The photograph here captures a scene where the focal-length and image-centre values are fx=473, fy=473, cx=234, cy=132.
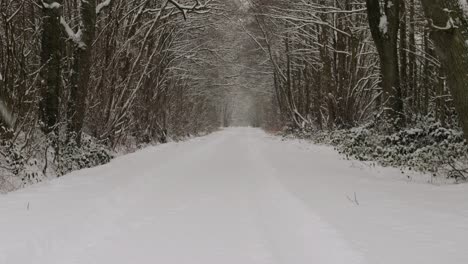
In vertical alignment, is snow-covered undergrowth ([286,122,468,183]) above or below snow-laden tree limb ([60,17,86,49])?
below

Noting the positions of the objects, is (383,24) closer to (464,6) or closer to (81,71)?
(464,6)

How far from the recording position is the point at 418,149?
11.2 meters

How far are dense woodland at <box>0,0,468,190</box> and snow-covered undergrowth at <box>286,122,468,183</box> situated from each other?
0.05 meters

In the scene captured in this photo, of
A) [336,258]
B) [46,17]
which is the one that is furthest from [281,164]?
[336,258]

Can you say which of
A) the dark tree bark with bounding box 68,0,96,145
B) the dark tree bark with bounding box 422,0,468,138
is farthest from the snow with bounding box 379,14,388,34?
the dark tree bark with bounding box 68,0,96,145

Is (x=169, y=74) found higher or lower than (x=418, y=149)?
higher

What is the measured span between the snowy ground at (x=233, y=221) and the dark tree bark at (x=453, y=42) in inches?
60.9

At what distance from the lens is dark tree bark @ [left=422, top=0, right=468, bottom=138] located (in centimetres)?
→ 705

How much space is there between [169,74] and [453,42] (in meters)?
21.5

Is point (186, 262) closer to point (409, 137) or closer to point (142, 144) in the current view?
point (409, 137)

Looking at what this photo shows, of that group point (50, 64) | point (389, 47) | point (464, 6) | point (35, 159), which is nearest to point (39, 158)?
point (35, 159)

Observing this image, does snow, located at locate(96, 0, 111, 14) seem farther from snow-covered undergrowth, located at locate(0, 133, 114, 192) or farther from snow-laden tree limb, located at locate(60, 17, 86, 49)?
snow-covered undergrowth, located at locate(0, 133, 114, 192)

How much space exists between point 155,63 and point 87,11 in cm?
998

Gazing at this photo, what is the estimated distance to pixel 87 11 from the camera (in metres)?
13.4
